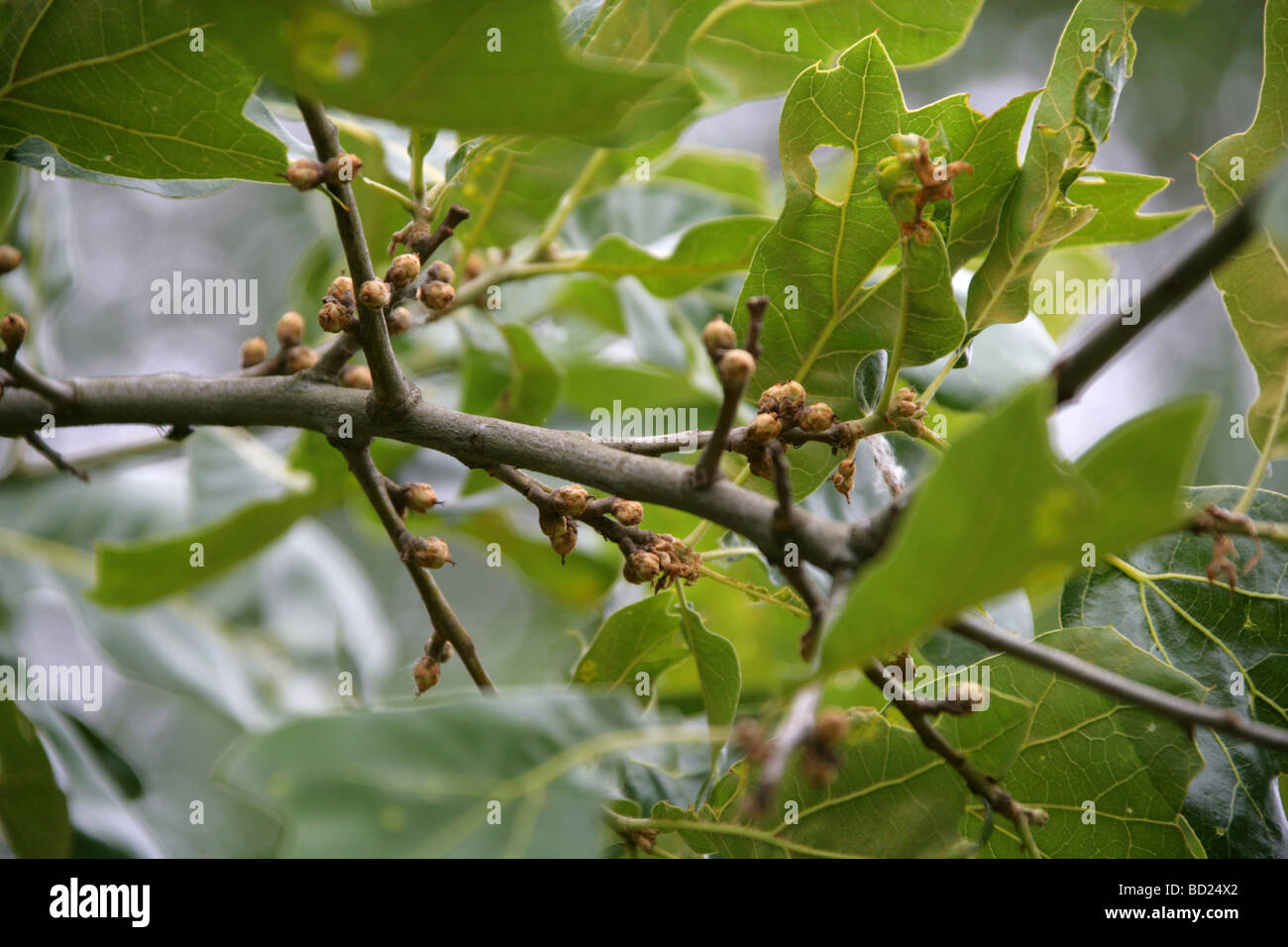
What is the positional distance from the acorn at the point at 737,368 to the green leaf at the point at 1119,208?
0.44m

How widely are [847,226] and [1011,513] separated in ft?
1.31

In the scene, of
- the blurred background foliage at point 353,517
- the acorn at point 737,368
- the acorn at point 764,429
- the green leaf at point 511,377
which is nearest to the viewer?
the acorn at point 737,368

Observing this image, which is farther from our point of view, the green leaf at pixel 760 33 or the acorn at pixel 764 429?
the green leaf at pixel 760 33

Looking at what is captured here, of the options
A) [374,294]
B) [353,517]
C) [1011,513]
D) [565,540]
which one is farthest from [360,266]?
[353,517]

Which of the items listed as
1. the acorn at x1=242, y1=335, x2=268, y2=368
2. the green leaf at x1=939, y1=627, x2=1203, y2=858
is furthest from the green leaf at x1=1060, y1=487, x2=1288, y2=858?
the acorn at x1=242, y1=335, x2=268, y2=368

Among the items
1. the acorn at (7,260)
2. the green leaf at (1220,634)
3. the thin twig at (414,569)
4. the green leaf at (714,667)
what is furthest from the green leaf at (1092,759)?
the acorn at (7,260)

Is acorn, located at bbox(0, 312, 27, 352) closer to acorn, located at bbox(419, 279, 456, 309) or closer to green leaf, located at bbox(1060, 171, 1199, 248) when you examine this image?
acorn, located at bbox(419, 279, 456, 309)

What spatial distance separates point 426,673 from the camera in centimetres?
85

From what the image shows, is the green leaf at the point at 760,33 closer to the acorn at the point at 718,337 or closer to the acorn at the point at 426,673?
the acorn at the point at 718,337

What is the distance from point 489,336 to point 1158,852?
3.39 ft

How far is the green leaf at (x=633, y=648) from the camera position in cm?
94

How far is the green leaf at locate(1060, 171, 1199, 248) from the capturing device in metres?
0.91
